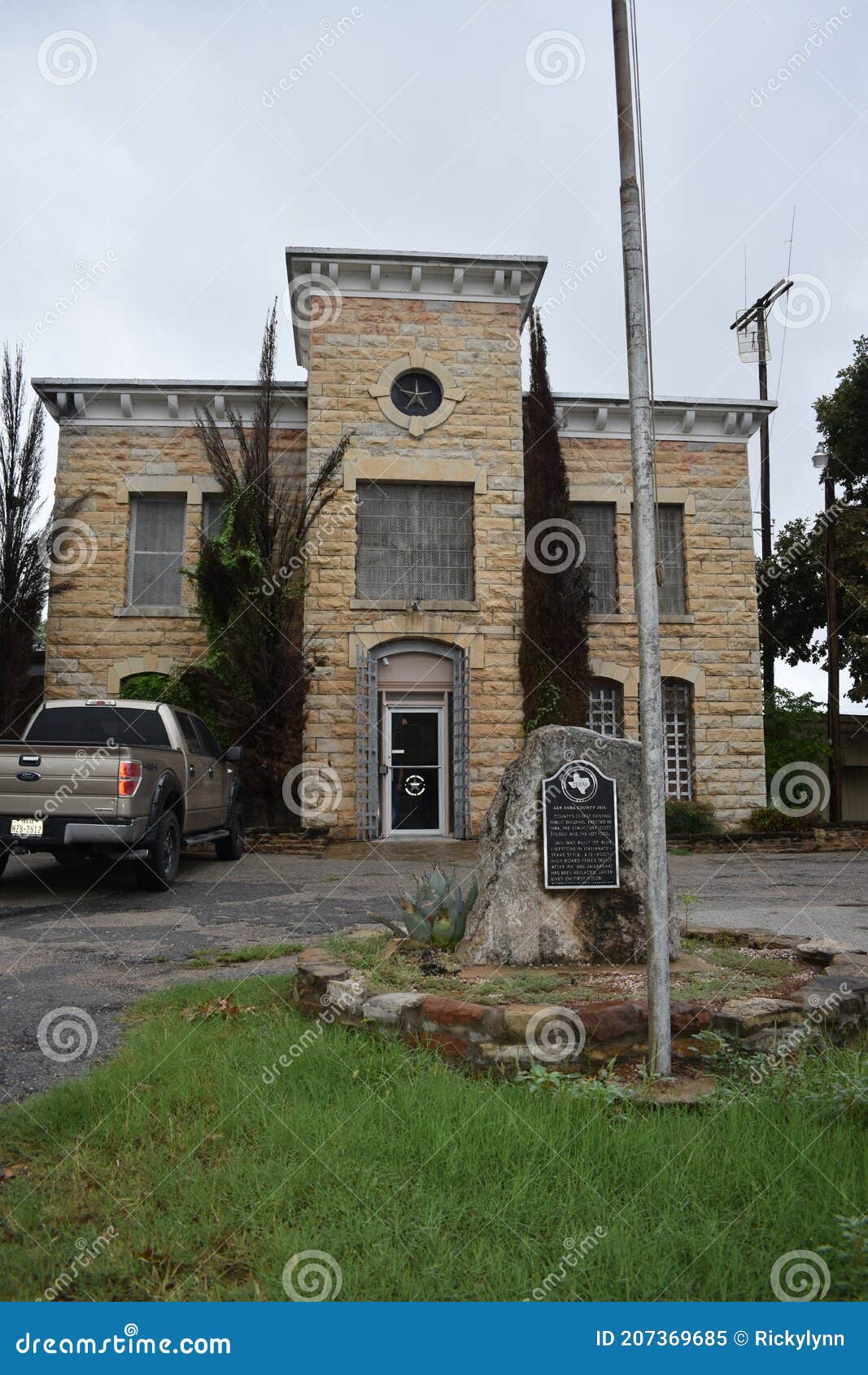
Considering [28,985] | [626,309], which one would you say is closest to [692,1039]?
[626,309]

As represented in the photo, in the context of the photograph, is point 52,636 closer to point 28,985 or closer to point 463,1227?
point 28,985

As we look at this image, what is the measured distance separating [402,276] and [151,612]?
7281 mm

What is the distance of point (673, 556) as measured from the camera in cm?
1830

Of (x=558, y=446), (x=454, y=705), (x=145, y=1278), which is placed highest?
(x=558, y=446)

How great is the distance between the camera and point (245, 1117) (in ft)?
11.3

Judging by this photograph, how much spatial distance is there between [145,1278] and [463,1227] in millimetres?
861

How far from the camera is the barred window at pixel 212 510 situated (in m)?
17.3

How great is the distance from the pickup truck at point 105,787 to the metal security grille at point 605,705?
8.26m
